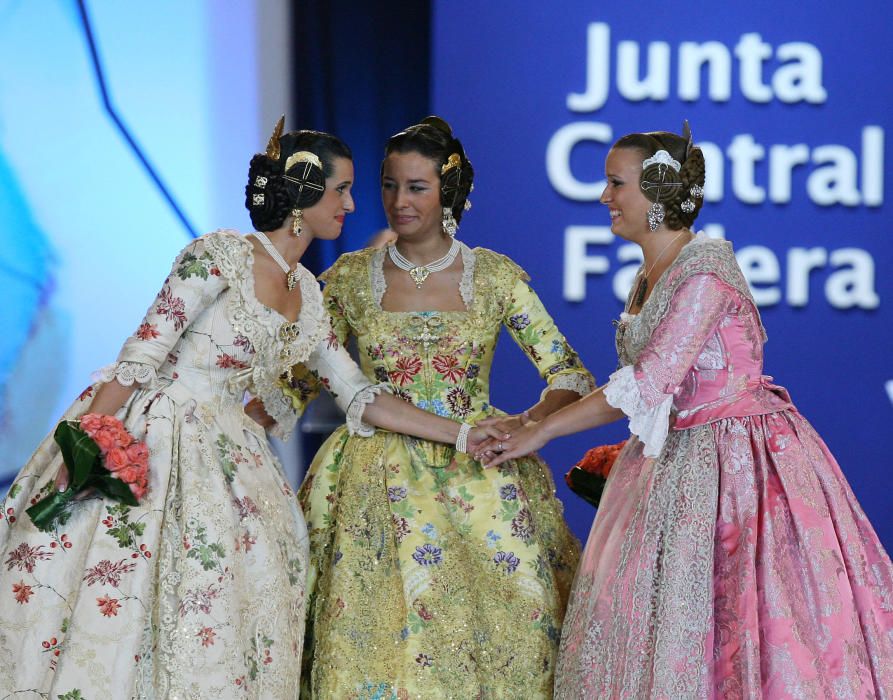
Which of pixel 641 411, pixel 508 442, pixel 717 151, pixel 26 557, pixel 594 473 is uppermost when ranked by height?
pixel 717 151

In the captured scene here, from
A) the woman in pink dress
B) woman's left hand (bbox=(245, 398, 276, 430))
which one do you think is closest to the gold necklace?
the woman in pink dress

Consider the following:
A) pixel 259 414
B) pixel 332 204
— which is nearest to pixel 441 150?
pixel 332 204

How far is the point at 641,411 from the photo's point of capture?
315cm

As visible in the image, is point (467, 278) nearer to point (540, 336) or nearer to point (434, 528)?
point (540, 336)

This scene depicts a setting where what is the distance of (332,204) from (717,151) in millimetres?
2764

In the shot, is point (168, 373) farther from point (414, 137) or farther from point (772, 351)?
point (772, 351)

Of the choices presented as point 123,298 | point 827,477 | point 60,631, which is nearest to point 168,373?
point 60,631

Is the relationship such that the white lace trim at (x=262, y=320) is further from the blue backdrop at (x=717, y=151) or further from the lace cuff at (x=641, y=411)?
the blue backdrop at (x=717, y=151)

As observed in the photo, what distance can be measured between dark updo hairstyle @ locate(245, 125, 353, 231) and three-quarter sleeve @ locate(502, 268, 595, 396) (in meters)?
0.70

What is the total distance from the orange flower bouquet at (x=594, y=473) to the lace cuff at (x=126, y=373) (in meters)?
1.32

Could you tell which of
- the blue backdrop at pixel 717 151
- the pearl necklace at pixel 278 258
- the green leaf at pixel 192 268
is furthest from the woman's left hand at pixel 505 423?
the blue backdrop at pixel 717 151

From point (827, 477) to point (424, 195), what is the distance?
4.36 feet

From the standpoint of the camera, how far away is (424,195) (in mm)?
3621

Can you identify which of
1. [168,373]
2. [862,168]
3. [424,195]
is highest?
[862,168]
